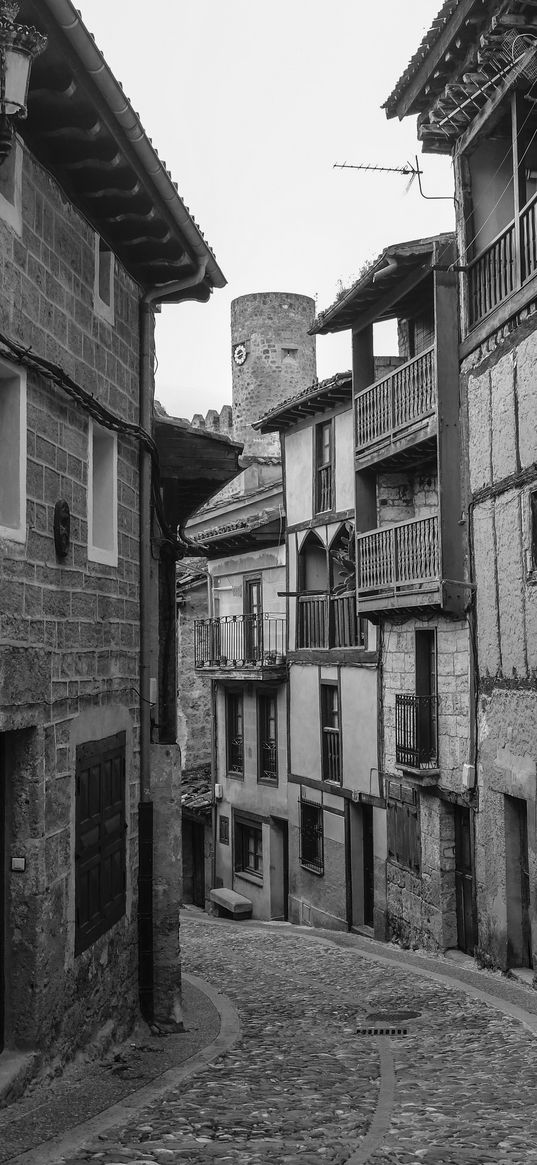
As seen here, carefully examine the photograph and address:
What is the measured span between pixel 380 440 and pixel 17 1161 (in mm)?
12664

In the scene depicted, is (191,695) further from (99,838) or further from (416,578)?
(99,838)

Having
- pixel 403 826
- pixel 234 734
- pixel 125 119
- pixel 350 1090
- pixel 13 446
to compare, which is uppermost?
pixel 125 119

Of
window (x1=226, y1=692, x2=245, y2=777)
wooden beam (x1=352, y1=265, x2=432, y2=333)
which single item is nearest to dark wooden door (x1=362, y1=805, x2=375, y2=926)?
window (x1=226, y1=692, x2=245, y2=777)

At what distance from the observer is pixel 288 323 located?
42625 millimetres

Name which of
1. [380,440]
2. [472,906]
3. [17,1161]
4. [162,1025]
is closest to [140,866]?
[162,1025]

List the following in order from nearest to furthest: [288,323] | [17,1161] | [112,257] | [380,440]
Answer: [17,1161] < [112,257] < [380,440] < [288,323]

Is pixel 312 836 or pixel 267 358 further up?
pixel 267 358

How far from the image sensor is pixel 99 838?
8844mm

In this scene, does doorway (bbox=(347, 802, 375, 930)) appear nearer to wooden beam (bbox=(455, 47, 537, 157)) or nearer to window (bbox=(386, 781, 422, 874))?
window (bbox=(386, 781, 422, 874))

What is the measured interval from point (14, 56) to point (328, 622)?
51.9ft

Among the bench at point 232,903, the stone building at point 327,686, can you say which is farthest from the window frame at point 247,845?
the stone building at point 327,686

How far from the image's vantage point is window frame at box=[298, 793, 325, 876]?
2094cm

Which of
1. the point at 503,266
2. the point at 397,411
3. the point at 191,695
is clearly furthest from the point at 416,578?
the point at 191,695

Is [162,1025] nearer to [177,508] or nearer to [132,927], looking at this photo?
[132,927]
